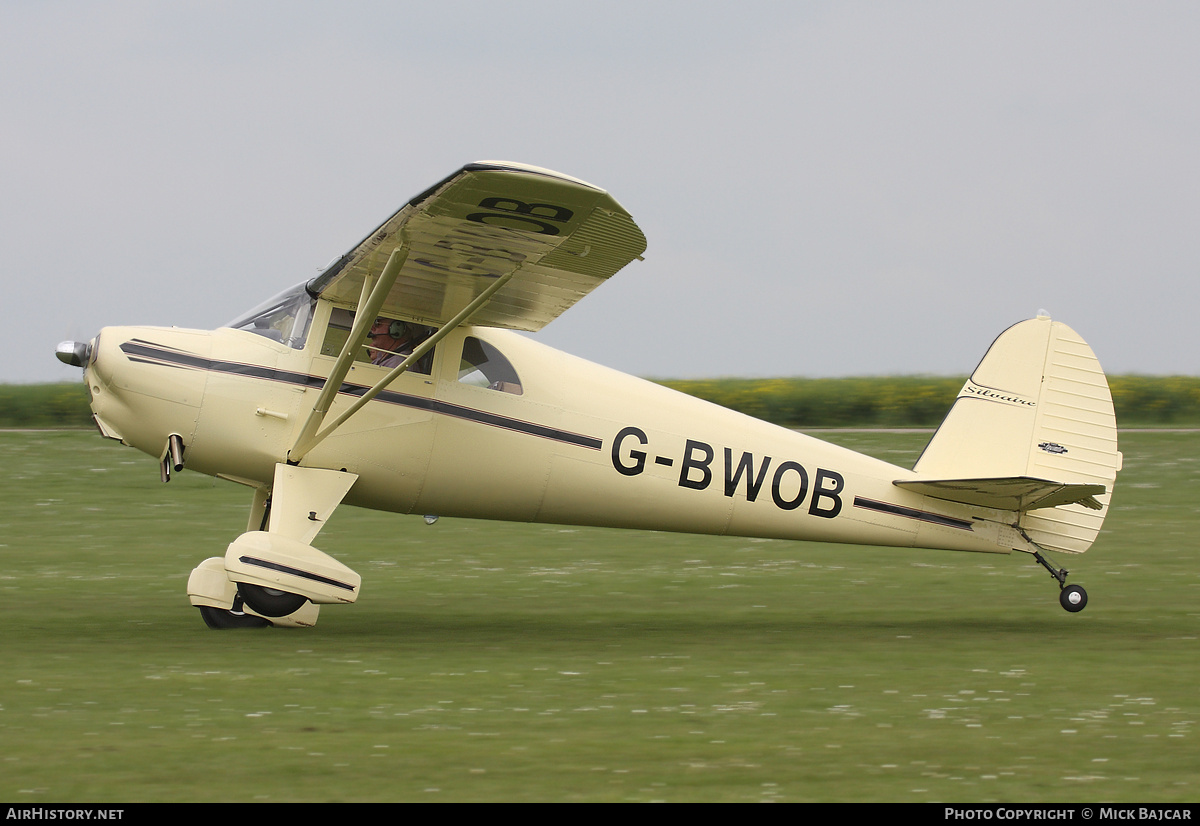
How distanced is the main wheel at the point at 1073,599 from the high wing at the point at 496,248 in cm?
529

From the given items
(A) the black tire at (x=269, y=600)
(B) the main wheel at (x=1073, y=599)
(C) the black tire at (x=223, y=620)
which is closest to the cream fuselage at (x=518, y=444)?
(B) the main wheel at (x=1073, y=599)

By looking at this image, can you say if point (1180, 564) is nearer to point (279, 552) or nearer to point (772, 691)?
point (772, 691)

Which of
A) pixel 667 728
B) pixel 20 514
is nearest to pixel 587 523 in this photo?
pixel 667 728

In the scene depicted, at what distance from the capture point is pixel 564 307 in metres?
10.7

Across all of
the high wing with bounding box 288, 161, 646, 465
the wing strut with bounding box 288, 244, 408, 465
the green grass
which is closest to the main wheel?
the high wing with bounding box 288, 161, 646, 465

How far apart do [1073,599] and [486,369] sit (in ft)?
19.1

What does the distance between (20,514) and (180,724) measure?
12974 millimetres

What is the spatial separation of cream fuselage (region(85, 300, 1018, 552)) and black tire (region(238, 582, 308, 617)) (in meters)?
1.00

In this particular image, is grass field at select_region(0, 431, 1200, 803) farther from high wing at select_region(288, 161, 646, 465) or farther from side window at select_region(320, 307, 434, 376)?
high wing at select_region(288, 161, 646, 465)

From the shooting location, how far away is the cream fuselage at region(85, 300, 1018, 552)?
32.9 ft

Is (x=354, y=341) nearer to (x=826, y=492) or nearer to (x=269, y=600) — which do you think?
(x=269, y=600)

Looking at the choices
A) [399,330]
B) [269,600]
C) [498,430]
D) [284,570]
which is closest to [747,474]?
[498,430]

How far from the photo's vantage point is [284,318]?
1034 centimetres

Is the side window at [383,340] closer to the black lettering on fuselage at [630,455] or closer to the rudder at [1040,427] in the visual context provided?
the black lettering on fuselage at [630,455]
